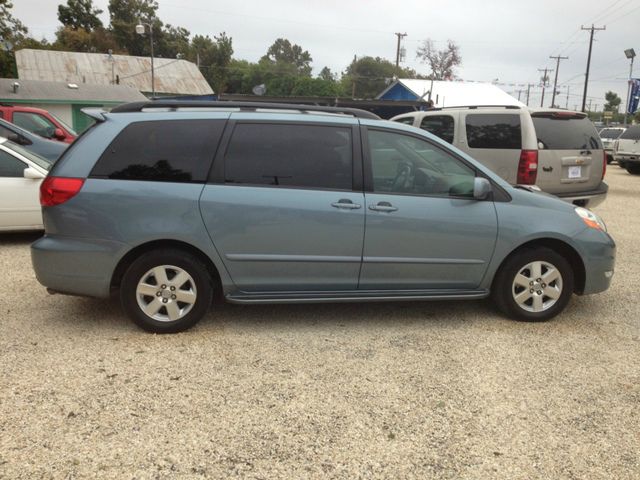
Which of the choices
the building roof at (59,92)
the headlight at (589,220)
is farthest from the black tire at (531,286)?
the building roof at (59,92)

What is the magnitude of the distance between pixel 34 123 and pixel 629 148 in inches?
719

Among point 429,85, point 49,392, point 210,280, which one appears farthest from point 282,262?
point 429,85

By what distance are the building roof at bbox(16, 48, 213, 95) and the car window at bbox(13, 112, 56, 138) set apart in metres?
33.4

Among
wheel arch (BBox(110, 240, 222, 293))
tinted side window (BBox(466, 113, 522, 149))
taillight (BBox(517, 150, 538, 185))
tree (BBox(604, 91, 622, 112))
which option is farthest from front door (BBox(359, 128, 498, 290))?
tree (BBox(604, 91, 622, 112))

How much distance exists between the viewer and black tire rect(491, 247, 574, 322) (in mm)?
4363

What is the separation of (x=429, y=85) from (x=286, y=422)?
138 feet

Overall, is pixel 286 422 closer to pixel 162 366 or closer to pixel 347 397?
pixel 347 397

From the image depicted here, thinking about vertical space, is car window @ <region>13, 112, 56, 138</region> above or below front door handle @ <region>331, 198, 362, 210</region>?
above

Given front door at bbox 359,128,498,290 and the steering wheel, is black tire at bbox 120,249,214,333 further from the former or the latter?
the steering wheel

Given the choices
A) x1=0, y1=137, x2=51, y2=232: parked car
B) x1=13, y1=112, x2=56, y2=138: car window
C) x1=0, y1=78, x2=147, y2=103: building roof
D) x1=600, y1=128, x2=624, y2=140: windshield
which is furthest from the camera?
x1=600, y1=128, x2=624, y2=140: windshield

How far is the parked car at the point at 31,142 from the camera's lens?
371 inches

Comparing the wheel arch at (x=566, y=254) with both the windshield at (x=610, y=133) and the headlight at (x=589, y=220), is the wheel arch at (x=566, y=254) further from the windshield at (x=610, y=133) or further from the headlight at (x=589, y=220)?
the windshield at (x=610, y=133)

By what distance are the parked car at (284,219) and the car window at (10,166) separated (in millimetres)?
3335

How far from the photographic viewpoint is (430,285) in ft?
14.2
